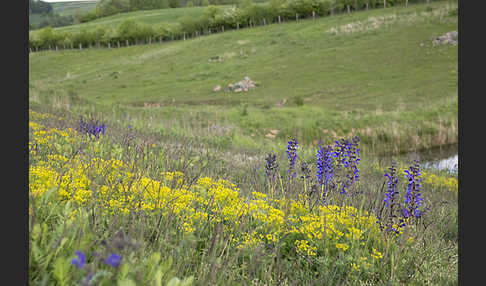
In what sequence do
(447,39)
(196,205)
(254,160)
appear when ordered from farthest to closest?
(447,39), (254,160), (196,205)

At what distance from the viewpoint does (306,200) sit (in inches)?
179

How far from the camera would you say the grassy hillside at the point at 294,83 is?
17.9m

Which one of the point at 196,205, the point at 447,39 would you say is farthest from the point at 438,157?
the point at 447,39

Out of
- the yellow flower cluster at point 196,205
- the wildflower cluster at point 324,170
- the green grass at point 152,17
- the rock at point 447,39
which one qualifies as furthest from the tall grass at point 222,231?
the green grass at point 152,17

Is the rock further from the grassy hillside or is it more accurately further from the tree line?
the tree line

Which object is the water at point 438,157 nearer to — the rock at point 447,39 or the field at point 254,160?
the field at point 254,160

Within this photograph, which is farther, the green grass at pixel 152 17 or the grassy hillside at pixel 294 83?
the green grass at pixel 152 17

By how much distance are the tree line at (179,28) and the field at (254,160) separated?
7713 millimetres

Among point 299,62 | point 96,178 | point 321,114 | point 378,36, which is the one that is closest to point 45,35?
point 299,62

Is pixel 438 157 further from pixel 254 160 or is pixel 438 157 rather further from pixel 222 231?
pixel 222 231

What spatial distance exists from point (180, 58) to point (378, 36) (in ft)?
87.5

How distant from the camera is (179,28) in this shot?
7412 cm

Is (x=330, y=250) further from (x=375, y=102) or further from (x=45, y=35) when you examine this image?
(x=45, y=35)

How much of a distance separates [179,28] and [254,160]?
70860mm
